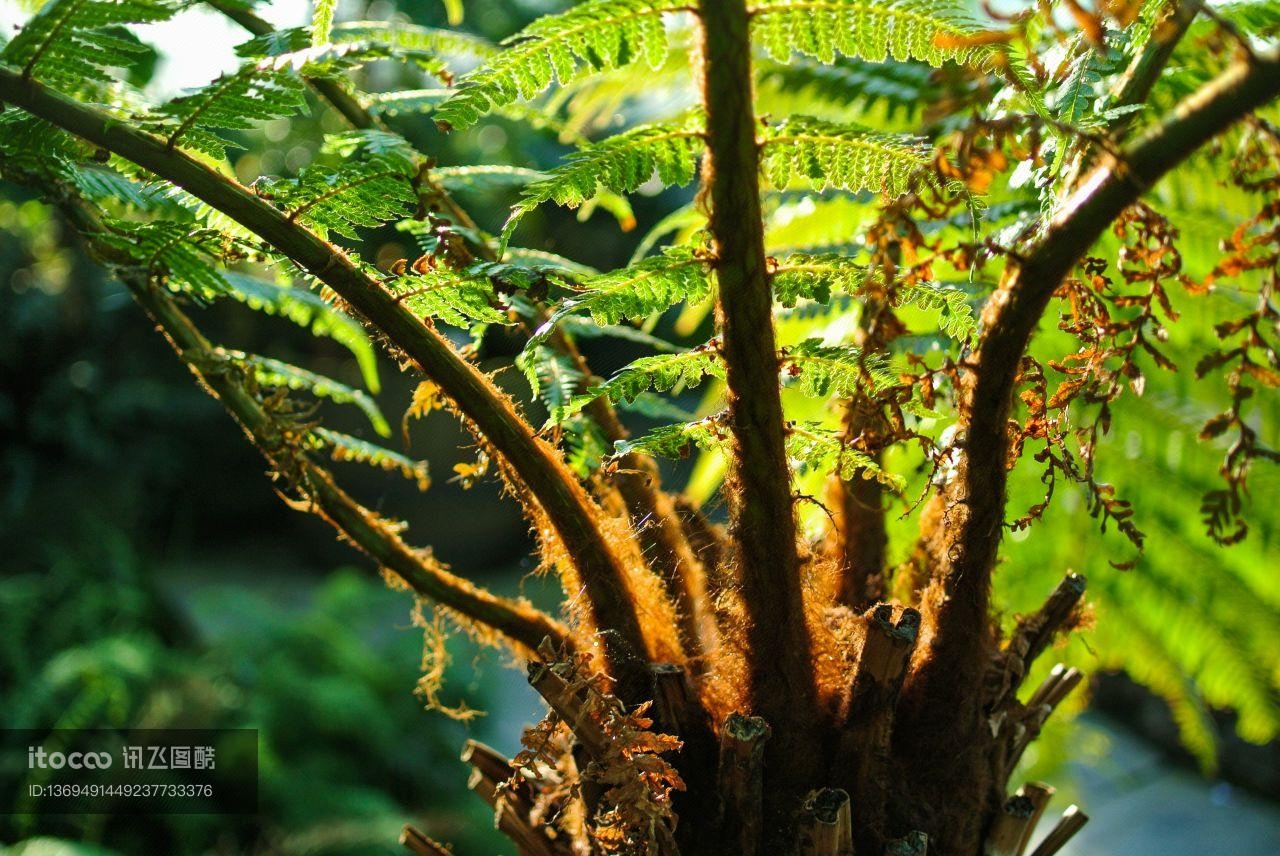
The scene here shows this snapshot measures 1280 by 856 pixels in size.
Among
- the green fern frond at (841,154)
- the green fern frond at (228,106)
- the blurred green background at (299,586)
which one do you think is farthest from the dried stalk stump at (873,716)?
the blurred green background at (299,586)

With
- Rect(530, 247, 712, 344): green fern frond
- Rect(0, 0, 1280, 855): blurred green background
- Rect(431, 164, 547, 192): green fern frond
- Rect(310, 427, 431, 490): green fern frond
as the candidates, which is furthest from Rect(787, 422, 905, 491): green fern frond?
Rect(0, 0, 1280, 855): blurred green background

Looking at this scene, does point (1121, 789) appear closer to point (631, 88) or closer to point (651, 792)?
point (631, 88)

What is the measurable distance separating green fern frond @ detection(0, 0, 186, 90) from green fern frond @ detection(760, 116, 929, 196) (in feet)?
1.31

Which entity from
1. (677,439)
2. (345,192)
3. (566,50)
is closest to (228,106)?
(345,192)

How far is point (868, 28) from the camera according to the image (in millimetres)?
593

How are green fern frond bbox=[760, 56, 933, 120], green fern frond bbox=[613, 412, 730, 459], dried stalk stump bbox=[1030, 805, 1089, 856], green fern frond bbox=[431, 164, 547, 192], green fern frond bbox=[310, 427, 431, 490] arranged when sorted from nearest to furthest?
green fern frond bbox=[613, 412, 730, 459] → dried stalk stump bbox=[1030, 805, 1089, 856] → green fern frond bbox=[310, 427, 431, 490] → green fern frond bbox=[431, 164, 547, 192] → green fern frond bbox=[760, 56, 933, 120]

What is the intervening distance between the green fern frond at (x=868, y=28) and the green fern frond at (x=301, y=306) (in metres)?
0.48

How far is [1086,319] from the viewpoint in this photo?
0.61m

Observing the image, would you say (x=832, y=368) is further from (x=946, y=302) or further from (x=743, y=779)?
(x=743, y=779)

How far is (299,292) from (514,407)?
1.54 ft

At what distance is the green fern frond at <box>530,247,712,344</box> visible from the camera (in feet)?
2.03

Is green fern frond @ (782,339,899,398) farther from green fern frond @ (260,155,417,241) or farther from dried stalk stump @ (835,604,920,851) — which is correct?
green fern frond @ (260,155,417,241)

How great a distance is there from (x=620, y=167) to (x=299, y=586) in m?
5.52

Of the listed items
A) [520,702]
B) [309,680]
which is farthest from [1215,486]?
[520,702]
